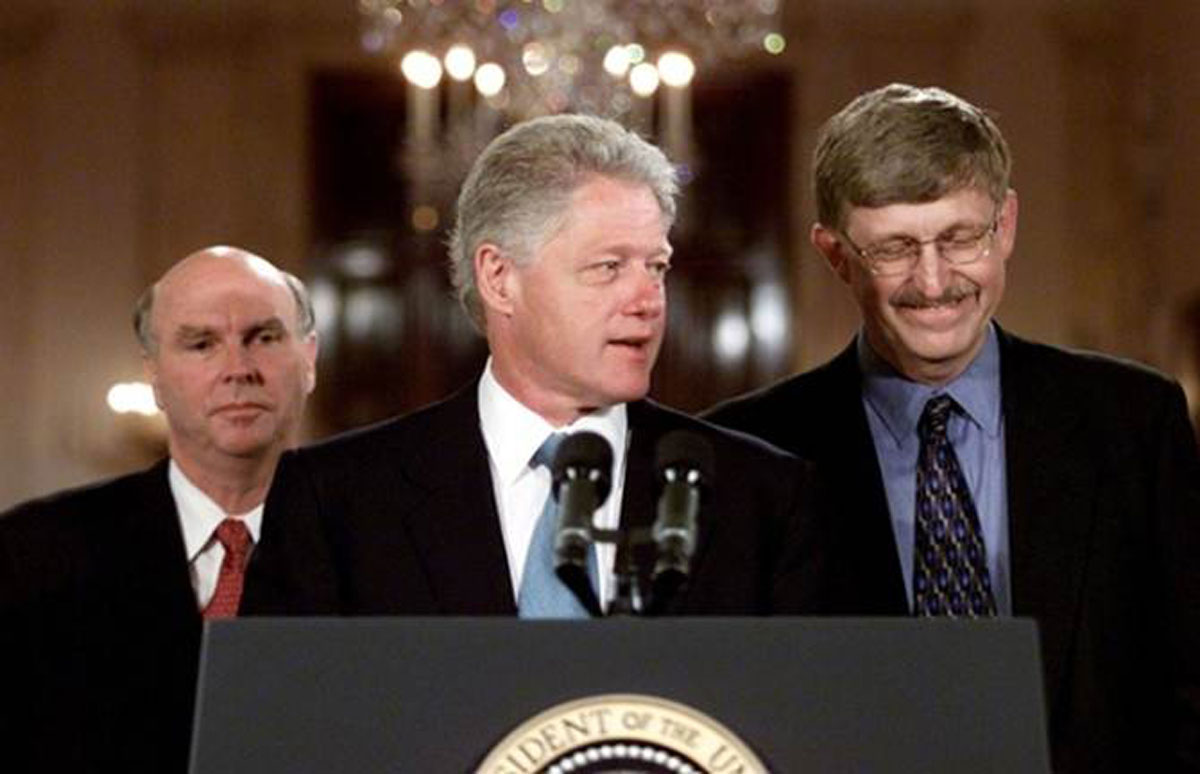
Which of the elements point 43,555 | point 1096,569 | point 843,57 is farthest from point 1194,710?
point 843,57

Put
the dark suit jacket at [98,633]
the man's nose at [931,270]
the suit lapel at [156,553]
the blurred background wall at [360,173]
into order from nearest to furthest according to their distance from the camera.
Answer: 1. the man's nose at [931,270]
2. the dark suit jacket at [98,633]
3. the suit lapel at [156,553]
4. the blurred background wall at [360,173]

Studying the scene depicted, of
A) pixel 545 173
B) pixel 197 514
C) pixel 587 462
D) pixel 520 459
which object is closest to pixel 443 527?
pixel 520 459

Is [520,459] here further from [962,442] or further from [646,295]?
[962,442]

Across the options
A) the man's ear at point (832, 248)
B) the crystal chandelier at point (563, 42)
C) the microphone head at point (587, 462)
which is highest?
the crystal chandelier at point (563, 42)

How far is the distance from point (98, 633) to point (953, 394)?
3.95ft

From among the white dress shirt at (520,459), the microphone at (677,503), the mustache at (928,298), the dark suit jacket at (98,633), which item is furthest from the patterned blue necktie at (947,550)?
the dark suit jacket at (98,633)

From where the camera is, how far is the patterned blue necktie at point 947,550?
116 inches

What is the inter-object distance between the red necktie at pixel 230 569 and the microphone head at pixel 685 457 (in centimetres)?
130

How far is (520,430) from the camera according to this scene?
2758mm

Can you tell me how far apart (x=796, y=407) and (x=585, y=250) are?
0.60 metres

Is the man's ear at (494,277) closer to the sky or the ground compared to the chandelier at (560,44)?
closer to the ground

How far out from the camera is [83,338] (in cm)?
1024

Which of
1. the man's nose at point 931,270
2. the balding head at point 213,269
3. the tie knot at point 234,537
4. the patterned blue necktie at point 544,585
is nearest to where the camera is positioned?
the patterned blue necktie at point 544,585

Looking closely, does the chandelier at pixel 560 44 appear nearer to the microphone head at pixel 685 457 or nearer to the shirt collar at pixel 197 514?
the shirt collar at pixel 197 514
